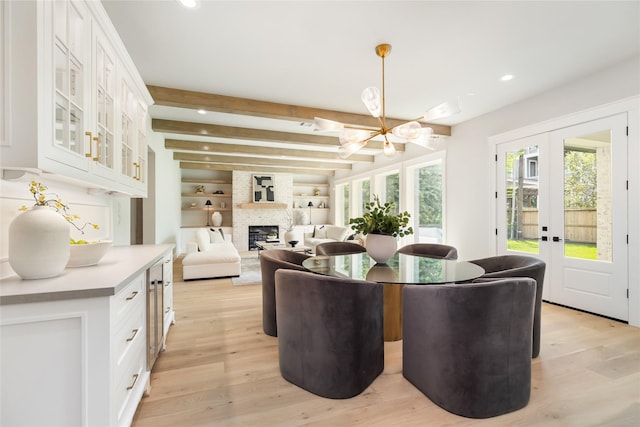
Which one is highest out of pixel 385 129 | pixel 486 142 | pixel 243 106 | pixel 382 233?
pixel 243 106

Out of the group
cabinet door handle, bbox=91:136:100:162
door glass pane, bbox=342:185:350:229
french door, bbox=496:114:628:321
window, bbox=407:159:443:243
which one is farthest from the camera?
door glass pane, bbox=342:185:350:229

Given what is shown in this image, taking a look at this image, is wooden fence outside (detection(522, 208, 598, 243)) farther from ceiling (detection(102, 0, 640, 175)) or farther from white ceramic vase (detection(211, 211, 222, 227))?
white ceramic vase (detection(211, 211, 222, 227))

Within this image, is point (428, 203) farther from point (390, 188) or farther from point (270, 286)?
point (270, 286)

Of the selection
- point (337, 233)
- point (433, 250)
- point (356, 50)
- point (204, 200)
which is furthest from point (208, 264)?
point (204, 200)

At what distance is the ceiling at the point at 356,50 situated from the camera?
2176 millimetres

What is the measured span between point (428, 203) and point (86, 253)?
18.8 ft

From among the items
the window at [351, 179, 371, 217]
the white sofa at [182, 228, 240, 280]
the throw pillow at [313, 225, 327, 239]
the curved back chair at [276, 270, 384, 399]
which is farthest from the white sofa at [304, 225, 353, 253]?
the curved back chair at [276, 270, 384, 399]

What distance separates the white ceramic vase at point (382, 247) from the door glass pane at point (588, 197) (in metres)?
2.50

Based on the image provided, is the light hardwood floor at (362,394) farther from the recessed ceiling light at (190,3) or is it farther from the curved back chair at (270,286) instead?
the recessed ceiling light at (190,3)

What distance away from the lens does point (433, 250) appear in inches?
131

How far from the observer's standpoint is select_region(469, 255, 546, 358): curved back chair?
2.07m

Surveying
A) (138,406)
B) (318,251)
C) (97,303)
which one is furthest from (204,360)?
(318,251)

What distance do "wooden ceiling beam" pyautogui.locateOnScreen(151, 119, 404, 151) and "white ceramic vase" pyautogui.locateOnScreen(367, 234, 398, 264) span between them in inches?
138

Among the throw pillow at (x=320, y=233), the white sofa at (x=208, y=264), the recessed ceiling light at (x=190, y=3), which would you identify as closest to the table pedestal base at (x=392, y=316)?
the recessed ceiling light at (x=190, y=3)
